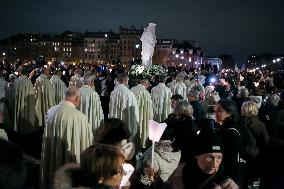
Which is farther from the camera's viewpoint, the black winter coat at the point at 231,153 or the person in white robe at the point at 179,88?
the person in white robe at the point at 179,88

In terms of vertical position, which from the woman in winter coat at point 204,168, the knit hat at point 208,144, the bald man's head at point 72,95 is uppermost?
the bald man's head at point 72,95

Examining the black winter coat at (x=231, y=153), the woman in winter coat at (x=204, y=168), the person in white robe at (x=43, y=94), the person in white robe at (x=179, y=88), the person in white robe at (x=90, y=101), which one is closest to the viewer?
the woman in winter coat at (x=204, y=168)

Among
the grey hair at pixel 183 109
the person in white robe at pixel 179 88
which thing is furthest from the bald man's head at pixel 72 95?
the person in white robe at pixel 179 88

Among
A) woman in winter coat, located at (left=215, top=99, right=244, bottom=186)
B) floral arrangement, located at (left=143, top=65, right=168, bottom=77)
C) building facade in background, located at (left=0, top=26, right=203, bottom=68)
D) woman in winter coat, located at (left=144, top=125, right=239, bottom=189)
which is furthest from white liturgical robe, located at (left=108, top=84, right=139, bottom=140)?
building facade in background, located at (left=0, top=26, right=203, bottom=68)

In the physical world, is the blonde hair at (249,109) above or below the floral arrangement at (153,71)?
below

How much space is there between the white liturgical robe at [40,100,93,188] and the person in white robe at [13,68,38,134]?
7145mm

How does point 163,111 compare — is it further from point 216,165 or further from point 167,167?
point 216,165

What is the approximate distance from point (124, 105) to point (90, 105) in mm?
1045

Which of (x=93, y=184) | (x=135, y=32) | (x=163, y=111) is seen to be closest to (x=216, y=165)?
(x=93, y=184)

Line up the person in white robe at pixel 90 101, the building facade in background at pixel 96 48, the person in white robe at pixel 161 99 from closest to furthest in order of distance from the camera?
the person in white robe at pixel 90 101 < the person in white robe at pixel 161 99 < the building facade in background at pixel 96 48

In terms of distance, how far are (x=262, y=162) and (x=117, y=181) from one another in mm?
2421

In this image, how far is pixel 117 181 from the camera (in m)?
3.23

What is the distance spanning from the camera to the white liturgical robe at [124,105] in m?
11.4

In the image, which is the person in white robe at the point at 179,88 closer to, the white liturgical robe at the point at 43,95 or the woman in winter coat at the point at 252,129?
the white liturgical robe at the point at 43,95
